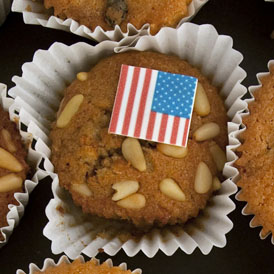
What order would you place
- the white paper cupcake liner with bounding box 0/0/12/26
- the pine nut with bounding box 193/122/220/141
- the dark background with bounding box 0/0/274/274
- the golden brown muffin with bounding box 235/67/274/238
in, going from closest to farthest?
the golden brown muffin with bounding box 235/67/274/238
the pine nut with bounding box 193/122/220/141
the dark background with bounding box 0/0/274/274
the white paper cupcake liner with bounding box 0/0/12/26

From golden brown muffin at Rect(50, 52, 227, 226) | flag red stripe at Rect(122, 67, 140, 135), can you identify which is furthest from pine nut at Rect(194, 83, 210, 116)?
flag red stripe at Rect(122, 67, 140, 135)

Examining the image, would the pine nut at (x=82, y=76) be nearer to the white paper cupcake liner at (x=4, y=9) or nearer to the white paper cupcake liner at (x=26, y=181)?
the white paper cupcake liner at (x=26, y=181)

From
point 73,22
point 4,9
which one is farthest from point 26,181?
point 4,9

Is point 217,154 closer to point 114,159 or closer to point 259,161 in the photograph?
point 259,161

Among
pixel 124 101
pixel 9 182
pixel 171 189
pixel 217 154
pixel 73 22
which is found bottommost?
pixel 9 182

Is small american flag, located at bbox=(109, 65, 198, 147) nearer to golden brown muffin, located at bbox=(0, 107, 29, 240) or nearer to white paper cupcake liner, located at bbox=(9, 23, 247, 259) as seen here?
white paper cupcake liner, located at bbox=(9, 23, 247, 259)

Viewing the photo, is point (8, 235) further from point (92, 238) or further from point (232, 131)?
point (232, 131)
